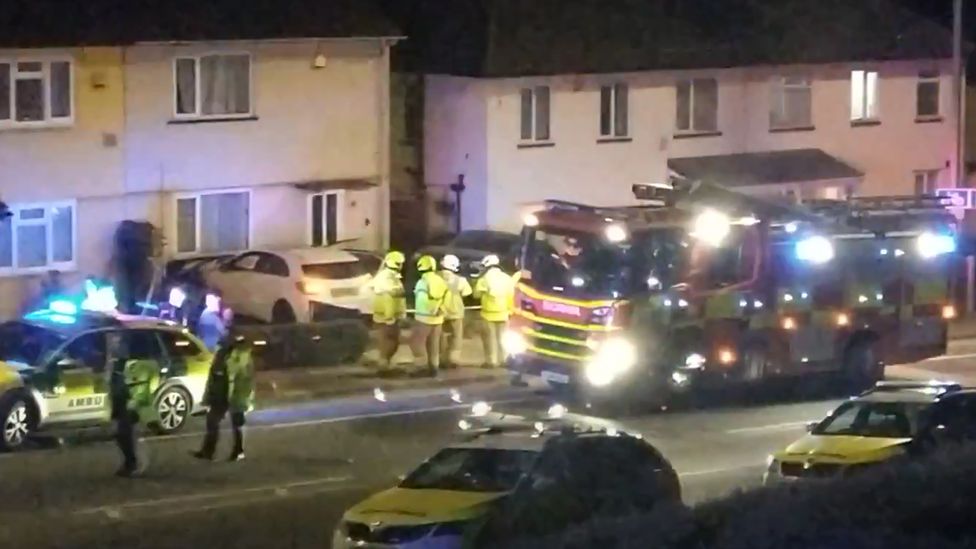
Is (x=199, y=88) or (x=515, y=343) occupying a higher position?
(x=199, y=88)

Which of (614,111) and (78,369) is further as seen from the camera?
(614,111)

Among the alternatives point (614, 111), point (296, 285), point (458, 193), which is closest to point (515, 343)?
point (296, 285)

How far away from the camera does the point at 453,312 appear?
29.5 m

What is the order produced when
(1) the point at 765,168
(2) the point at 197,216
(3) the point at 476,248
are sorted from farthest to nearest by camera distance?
(1) the point at 765,168, (3) the point at 476,248, (2) the point at 197,216

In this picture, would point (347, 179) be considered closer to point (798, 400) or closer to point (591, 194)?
point (591, 194)

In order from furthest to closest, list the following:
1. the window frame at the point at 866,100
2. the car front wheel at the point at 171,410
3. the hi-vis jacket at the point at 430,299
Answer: the window frame at the point at 866,100 → the hi-vis jacket at the point at 430,299 → the car front wheel at the point at 171,410

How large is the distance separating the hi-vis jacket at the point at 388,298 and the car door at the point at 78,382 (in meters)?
5.62

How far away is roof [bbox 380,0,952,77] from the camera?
133ft

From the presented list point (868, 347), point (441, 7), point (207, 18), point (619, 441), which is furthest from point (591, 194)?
point (619, 441)

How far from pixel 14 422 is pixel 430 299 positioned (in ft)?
23.4

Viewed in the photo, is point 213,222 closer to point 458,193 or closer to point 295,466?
point 458,193

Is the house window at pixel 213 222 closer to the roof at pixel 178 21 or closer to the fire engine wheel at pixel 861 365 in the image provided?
the roof at pixel 178 21

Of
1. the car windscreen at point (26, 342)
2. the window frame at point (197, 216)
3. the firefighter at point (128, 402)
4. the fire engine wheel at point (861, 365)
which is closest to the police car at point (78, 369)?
the car windscreen at point (26, 342)

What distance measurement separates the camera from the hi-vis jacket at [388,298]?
2909 centimetres
